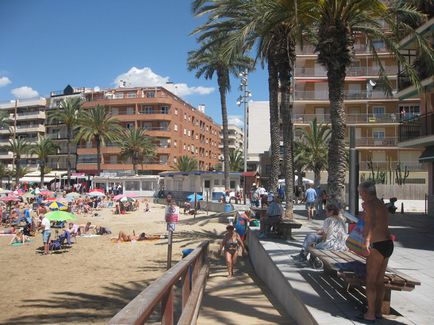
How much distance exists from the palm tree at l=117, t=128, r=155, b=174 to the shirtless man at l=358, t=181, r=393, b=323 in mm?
60909

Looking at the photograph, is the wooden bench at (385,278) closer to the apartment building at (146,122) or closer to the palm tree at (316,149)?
the palm tree at (316,149)

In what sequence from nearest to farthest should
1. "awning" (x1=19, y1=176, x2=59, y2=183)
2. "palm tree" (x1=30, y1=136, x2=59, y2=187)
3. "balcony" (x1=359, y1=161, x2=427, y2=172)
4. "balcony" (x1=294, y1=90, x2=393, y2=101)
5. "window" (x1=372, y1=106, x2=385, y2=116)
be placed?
"balcony" (x1=359, y1=161, x2=427, y2=172) → "balcony" (x1=294, y1=90, x2=393, y2=101) → "window" (x1=372, y1=106, x2=385, y2=116) → "palm tree" (x1=30, y1=136, x2=59, y2=187) → "awning" (x1=19, y1=176, x2=59, y2=183)

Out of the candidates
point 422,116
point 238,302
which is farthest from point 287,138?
point 238,302

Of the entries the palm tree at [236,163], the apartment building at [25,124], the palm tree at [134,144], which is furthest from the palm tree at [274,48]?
the apartment building at [25,124]

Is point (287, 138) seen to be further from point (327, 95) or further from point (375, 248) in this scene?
point (327, 95)

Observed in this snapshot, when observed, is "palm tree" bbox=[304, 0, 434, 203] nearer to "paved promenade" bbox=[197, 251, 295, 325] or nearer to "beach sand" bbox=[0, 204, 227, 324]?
"paved promenade" bbox=[197, 251, 295, 325]

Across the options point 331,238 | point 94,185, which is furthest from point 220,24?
point 94,185

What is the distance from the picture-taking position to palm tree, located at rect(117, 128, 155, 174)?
2532 inches

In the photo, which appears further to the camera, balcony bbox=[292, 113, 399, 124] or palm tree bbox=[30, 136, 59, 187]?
palm tree bbox=[30, 136, 59, 187]

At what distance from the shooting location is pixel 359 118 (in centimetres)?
5028

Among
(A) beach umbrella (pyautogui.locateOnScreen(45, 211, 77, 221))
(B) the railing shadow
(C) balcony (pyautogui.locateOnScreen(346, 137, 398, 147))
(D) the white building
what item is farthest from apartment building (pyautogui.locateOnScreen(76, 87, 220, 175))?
(B) the railing shadow

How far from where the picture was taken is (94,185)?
61438 millimetres

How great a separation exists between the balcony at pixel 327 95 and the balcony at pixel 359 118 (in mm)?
1977

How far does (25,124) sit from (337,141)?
290ft
